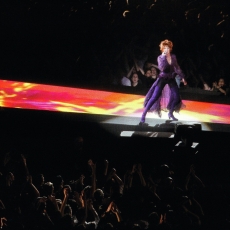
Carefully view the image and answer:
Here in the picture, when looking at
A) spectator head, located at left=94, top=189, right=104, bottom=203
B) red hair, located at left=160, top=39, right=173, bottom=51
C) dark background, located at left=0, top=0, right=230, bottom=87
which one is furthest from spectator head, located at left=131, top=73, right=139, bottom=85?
spectator head, located at left=94, top=189, right=104, bottom=203

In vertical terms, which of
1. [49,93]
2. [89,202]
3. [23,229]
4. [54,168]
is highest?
[49,93]

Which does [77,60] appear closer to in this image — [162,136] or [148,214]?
[162,136]

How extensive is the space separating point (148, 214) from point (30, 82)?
1.53 m

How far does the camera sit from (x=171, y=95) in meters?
3.80

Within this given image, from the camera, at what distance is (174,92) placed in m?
3.78

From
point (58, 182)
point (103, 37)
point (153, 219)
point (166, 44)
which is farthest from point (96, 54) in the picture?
point (153, 219)

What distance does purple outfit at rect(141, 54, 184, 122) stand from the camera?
369cm

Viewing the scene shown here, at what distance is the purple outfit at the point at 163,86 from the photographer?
12.1ft

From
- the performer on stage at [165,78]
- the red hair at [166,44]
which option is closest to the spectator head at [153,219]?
the performer on stage at [165,78]

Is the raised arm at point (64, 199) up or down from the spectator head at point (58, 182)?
down

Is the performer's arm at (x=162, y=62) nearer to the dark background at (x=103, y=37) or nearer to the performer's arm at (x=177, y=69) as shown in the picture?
the performer's arm at (x=177, y=69)

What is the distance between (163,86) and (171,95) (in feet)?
0.42

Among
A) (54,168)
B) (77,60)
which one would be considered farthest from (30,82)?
(54,168)

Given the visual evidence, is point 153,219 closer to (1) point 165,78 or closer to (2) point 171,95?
(2) point 171,95
